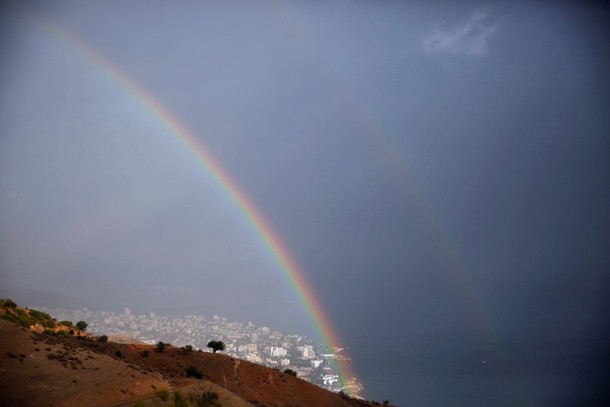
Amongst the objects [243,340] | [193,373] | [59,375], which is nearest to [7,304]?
[193,373]

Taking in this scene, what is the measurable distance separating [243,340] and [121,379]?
9810 cm

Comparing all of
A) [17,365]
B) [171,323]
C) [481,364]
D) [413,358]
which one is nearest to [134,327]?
[171,323]

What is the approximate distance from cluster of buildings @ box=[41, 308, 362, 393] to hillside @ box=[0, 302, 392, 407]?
16.4 m

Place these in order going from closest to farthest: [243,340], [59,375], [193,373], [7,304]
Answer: [59,375]
[193,373]
[7,304]
[243,340]

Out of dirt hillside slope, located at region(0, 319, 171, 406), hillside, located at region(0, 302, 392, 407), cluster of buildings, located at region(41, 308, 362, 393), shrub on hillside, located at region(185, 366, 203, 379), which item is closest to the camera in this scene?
dirt hillside slope, located at region(0, 319, 171, 406)

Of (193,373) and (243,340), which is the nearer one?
(193,373)

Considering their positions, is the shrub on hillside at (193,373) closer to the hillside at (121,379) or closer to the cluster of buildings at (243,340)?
the hillside at (121,379)

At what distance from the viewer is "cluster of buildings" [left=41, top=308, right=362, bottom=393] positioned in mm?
64250

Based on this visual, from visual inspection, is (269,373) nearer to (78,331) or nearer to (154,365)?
(154,365)

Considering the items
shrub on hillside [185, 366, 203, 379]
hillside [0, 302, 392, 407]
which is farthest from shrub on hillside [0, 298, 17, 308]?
shrub on hillside [185, 366, 203, 379]

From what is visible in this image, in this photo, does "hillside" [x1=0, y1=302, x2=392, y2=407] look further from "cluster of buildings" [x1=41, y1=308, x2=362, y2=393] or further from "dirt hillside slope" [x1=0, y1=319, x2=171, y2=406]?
"cluster of buildings" [x1=41, y1=308, x2=362, y2=393]

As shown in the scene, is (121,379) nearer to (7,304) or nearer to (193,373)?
(193,373)

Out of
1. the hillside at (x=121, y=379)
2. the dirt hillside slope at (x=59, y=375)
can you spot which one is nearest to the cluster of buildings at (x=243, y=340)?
the hillside at (x=121, y=379)

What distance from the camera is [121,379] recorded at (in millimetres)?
17844
